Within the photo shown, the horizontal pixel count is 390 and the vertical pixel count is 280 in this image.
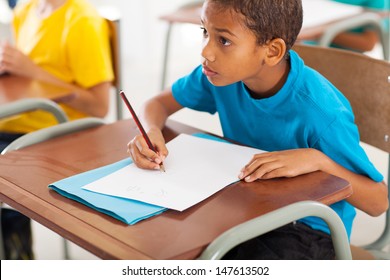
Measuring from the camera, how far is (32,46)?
93.3 inches

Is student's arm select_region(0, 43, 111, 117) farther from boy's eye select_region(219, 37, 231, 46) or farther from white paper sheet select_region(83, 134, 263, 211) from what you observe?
boy's eye select_region(219, 37, 231, 46)

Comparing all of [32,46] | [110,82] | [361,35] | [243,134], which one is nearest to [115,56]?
[110,82]

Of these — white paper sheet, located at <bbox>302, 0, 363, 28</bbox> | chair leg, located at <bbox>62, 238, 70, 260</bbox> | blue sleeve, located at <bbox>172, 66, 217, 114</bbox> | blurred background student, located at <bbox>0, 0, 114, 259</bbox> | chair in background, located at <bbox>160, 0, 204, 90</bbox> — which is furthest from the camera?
chair in background, located at <bbox>160, 0, 204, 90</bbox>

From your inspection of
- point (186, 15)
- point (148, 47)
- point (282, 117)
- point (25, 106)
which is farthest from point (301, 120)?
point (148, 47)

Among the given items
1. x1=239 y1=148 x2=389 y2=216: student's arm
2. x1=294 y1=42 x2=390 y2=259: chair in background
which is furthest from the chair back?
x1=239 y1=148 x2=389 y2=216: student's arm

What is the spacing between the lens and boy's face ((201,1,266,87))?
146 centimetres

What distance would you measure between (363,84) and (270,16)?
0.39 meters

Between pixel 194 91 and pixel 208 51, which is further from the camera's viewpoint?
pixel 194 91

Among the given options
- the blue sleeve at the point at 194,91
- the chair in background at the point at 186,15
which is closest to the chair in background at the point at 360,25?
the chair in background at the point at 186,15

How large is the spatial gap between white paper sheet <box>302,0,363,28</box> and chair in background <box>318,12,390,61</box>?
7 centimetres

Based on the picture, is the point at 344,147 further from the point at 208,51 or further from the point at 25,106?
the point at 25,106

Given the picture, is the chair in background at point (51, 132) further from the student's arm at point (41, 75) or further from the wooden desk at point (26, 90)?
the student's arm at point (41, 75)

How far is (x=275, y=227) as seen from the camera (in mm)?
1221

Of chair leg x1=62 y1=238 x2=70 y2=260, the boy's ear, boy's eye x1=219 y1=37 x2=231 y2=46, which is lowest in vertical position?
chair leg x1=62 y1=238 x2=70 y2=260
